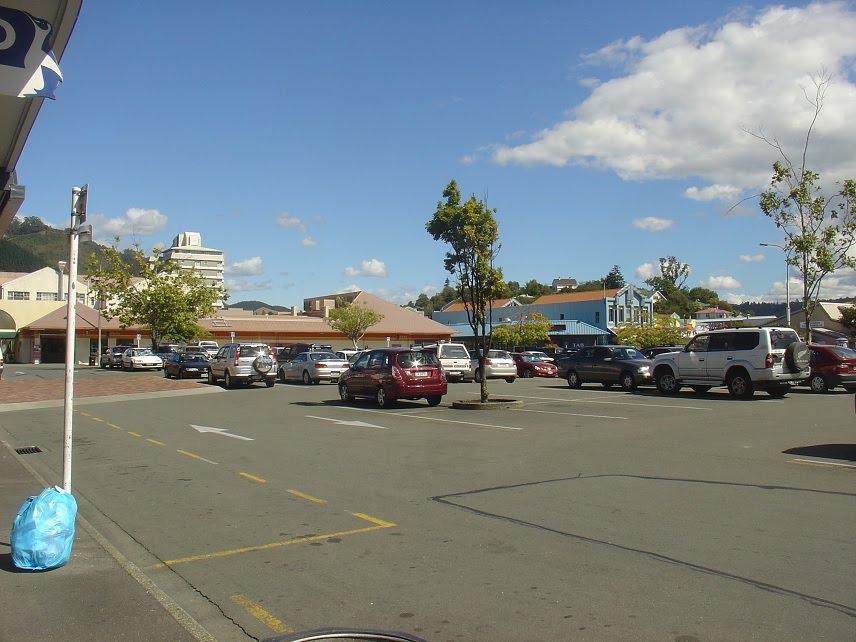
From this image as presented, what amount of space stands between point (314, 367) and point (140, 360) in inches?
831

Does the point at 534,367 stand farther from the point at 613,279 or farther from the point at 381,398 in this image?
the point at 613,279

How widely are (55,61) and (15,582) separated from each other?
4079mm

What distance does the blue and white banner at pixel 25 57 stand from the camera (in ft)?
18.6

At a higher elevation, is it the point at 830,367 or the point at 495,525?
the point at 830,367

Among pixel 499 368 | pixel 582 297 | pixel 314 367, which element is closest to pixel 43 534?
pixel 314 367

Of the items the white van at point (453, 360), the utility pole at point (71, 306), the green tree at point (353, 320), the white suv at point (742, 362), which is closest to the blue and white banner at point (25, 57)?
the utility pole at point (71, 306)

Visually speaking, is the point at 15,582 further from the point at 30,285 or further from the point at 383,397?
the point at 30,285

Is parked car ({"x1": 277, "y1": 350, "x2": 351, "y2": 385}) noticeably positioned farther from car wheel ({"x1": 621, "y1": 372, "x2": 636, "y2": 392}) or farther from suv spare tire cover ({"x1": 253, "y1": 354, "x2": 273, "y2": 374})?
car wheel ({"x1": 621, "y1": 372, "x2": 636, "y2": 392})

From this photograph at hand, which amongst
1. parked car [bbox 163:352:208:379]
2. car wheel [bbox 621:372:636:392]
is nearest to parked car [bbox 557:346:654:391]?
car wheel [bbox 621:372:636:392]

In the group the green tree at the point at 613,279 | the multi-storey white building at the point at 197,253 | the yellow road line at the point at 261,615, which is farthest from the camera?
the multi-storey white building at the point at 197,253

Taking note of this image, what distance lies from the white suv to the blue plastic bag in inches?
761

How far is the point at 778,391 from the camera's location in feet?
73.5

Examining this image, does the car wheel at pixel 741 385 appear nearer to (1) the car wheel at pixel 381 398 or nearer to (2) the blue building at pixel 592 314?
(1) the car wheel at pixel 381 398

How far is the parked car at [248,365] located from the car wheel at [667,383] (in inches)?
591
